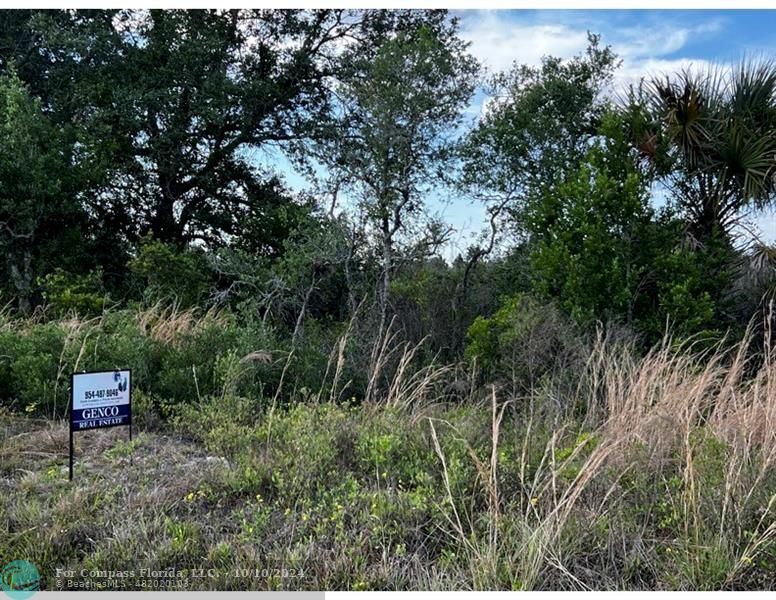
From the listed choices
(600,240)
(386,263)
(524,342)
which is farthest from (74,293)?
(600,240)

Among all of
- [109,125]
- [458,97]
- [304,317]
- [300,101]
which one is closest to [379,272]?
[304,317]

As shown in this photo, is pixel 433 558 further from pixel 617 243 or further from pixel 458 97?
pixel 458 97

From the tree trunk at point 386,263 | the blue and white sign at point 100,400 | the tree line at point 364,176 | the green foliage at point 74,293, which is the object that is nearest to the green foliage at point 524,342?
the tree line at point 364,176

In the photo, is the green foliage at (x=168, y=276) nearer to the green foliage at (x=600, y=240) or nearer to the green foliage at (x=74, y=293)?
the green foliage at (x=74, y=293)

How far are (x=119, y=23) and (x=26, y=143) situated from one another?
3.42m

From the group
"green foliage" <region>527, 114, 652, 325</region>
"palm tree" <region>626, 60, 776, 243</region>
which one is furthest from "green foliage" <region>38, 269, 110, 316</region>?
"palm tree" <region>626, 60, 776, 243</region>

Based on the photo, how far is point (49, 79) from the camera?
13352 mm

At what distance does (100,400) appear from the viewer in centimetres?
434

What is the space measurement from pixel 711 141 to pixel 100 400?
27.4 feet

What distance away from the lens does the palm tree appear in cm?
882

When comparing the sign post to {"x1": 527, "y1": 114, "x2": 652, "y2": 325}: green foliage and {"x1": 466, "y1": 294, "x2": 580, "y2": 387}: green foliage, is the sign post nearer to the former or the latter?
{"x1": 466, "y1": 294, "x2": 580, "y2": 387}: green foliage

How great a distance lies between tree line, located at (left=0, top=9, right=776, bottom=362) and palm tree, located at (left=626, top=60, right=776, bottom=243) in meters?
0.03

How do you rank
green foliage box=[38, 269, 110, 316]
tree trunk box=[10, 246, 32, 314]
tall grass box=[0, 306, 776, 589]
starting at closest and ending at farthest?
tall grass box=[0, 306, 776, 589], green foliage box=[38, 269, 110, 316], tree trunk box=[10, 246, 32, 314]

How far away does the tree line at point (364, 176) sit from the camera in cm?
832
